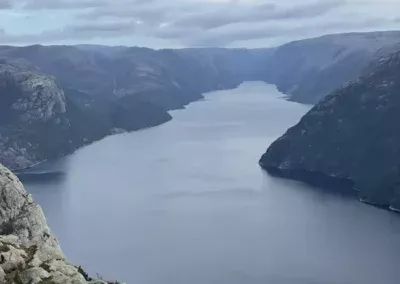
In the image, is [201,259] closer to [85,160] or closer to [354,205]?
[354,205]

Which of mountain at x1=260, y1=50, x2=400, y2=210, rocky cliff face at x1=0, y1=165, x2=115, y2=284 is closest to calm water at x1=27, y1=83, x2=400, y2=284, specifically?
mountain at x1=260, y1=50, x2=400, y2=210

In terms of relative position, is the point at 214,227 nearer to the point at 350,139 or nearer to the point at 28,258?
the point at 350,139

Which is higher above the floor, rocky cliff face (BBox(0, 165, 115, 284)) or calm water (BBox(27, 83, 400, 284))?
rocky cliff face (BBox(0, 165, 115, 284))

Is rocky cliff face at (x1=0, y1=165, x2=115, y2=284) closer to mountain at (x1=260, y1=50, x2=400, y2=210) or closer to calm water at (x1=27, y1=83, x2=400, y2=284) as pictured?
calm water at (x1=27, y1=83, x2=400, y2=284)

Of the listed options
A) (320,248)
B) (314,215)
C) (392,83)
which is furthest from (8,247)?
(392,83)

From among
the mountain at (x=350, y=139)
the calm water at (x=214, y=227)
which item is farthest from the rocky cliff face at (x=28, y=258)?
the mountain at (x=350, y=139)
